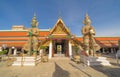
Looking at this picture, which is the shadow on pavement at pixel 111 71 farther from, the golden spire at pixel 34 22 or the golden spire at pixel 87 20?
the golden spire at pixel 34 22

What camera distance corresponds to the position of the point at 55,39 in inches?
609

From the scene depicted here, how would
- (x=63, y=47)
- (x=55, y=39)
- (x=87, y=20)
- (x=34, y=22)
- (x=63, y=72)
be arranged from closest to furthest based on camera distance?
1. (x=63, y=72)
2. (x=34, y=22)
3. (x=87, y=20)
4. (x=55, y=39)
5. (x=63, y=47)

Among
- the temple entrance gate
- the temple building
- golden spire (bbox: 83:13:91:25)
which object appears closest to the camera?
golden spire (bbox: 83:13:91:25)

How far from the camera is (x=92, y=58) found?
8523 millimetres

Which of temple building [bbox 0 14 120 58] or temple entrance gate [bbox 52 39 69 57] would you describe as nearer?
temple building [bbox 0 14 120 58]

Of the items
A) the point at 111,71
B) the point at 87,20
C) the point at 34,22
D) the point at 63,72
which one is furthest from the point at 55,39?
the point at 111,71

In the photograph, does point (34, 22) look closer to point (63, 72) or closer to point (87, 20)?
point (87, 20)

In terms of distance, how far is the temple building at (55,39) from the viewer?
1548 centimetres

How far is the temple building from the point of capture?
15.5 meters

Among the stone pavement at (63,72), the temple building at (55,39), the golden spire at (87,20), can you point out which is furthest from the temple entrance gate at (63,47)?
the stone pavement at (63,72)

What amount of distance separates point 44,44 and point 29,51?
603cm

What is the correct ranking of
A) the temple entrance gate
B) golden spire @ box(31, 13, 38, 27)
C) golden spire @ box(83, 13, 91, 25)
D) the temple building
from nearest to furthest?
golden spire @ box(31, 13, 38, 27)
golden spire @ box(83, 13, 91, 25)
the temple building
the temple entrance gate

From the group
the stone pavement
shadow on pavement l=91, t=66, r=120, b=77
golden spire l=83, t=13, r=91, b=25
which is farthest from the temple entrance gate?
shadow on pavement l=91, t=66, r=120, b=77

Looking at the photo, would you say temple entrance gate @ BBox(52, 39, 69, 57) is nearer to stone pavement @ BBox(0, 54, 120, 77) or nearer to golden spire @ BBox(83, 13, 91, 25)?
golden spire @ BBox(83, 13, 91, 25)
